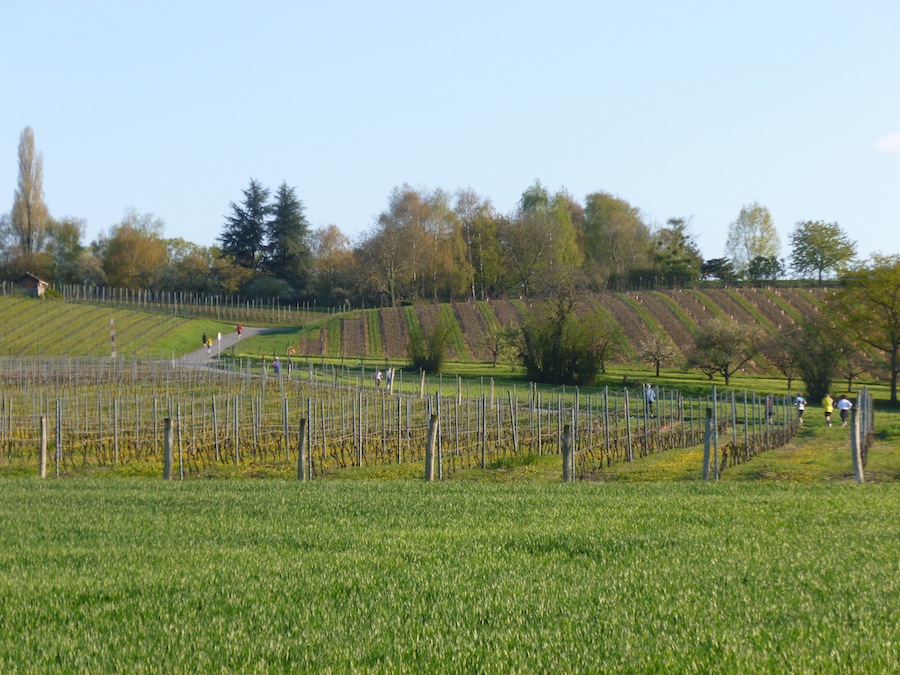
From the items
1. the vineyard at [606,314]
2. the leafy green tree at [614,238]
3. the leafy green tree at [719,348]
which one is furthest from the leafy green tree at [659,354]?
the leafy green tree at [614,238]

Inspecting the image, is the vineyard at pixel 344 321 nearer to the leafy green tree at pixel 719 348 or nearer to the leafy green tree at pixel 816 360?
the leafy green tree at pixel 719 348

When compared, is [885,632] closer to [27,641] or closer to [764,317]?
[27,641]

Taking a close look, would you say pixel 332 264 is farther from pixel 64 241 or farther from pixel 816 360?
pixel 816 360

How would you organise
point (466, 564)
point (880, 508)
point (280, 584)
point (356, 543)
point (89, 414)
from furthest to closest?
point (89, 414), point (880, 508), point (356, 543), point (466, 564), point (280, 584)

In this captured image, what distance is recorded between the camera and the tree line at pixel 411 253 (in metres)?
98.6

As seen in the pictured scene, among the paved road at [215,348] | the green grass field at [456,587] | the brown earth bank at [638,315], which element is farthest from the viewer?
the brown earth bank at [638,315]

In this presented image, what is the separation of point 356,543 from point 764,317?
7694 cm

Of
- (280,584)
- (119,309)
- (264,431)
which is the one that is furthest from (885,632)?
Answer: (119,309)

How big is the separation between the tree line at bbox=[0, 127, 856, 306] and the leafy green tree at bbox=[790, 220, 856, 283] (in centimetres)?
14

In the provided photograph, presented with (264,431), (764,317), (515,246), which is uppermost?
(515,246)

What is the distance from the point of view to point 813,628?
19.4 ft

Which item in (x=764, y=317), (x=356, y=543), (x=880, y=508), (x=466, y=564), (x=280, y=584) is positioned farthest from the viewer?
(x=764, y=317)

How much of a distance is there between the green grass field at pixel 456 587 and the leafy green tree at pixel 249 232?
296 feet

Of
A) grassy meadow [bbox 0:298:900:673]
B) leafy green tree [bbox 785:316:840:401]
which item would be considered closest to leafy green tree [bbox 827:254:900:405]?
leafy green tree [bbox 785:316:840:401]
